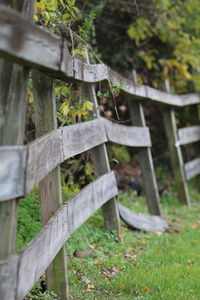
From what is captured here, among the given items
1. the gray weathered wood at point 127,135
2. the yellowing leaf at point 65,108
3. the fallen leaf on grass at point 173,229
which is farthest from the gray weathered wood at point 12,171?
the fallen leaf on grass at point 173,229

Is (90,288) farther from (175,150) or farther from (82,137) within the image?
(175,150)

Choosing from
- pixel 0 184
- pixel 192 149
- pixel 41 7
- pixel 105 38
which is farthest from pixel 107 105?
pixel 0 184

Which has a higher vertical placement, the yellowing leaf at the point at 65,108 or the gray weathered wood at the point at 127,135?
the yellowing leaf at the point at 65,108

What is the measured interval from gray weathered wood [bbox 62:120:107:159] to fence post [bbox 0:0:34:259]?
88 centimetres

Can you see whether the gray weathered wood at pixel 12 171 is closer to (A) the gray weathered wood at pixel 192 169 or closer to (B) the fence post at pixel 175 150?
(B) the fence post at pixel 175 150

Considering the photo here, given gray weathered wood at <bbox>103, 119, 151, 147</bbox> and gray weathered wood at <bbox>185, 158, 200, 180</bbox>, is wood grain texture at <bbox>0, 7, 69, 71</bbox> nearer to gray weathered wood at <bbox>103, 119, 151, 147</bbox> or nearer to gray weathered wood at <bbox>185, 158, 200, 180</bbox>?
gray weathered wood at <bbox>103, 119, 151, 147</bbox>

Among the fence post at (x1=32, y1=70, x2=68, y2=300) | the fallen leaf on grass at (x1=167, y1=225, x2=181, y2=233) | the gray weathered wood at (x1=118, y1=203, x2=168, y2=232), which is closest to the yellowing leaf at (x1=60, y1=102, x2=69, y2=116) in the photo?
the fence post at (x1=32, y1=70, x2=68, y2=300)

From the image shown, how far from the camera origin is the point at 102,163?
471 cm

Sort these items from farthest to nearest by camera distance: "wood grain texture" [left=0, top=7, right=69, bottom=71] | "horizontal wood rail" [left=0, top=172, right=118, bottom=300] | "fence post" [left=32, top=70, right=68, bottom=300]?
"fence post" [left=32, top=70, right=68, bottom=300], "horizontal wood rail" [left=0, top=172, right=118, bottom=300], "wood grain texture" [left=0, top=7, right=69, bottom=71]

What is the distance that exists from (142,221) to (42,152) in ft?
11.3

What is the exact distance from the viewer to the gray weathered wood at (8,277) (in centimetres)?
219

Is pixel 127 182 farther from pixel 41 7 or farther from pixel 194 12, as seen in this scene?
pixel 41 7

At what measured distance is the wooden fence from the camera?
7.04 feet

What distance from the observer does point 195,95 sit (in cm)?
838
